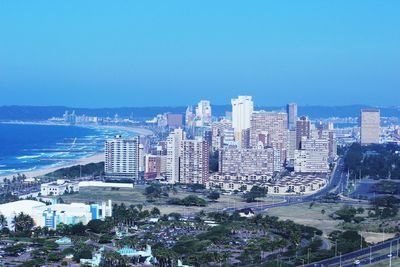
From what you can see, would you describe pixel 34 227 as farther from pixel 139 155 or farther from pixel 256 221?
pixel 139 155

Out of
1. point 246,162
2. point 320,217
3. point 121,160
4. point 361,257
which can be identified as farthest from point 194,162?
point 361,257

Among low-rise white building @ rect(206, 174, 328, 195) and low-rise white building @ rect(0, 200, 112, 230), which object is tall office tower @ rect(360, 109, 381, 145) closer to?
low-rise white building @ rect(206, 174, 328, 195)

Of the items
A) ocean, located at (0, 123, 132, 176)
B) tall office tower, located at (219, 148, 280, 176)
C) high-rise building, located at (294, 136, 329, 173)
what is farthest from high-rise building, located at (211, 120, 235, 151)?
ocean, located at (0, 123, 132, 176)

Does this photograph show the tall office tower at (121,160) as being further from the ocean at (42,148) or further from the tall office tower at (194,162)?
the ocean at (42,148)

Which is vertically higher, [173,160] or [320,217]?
[173,160]

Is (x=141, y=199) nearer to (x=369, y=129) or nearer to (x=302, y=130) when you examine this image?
(x=302, y=130)

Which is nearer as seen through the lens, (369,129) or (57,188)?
(57,188)
